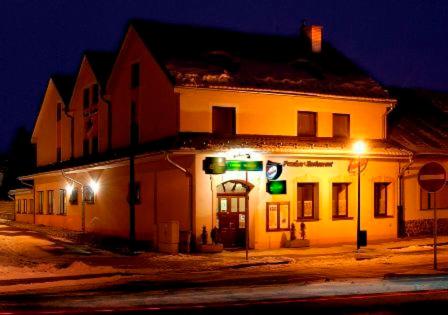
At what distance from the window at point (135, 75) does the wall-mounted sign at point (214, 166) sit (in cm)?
741

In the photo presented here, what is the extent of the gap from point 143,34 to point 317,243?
1147 cm

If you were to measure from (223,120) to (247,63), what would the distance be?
3.56 meters

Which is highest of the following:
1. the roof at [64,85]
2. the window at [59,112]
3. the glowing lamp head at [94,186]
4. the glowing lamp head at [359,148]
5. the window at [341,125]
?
the roof at [64,85]

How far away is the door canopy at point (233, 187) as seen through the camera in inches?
1106

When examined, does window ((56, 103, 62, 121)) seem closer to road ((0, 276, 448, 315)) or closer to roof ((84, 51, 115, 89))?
roof ((84, 51, 115, 89))

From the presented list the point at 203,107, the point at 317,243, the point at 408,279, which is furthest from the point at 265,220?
the point at 408,279

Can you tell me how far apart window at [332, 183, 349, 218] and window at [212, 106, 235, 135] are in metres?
5.25

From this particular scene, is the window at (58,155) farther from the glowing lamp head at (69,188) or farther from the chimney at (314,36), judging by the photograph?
the chimney at (314,36)

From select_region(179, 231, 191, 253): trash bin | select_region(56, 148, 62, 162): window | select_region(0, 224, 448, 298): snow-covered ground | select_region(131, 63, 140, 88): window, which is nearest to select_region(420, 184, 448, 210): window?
select_region(0, 224, 448, 298): snow-covered ground

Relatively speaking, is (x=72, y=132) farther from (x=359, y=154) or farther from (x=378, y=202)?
(x=359, y=154)

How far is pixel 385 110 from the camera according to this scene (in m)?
33.1

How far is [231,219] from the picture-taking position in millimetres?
28547

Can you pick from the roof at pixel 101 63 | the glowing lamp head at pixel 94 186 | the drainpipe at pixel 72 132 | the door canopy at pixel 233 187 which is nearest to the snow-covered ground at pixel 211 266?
the door canopy at pixel 233 187

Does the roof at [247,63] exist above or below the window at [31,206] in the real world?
above
